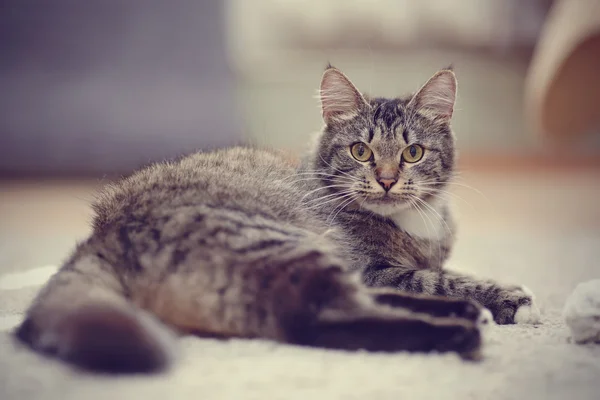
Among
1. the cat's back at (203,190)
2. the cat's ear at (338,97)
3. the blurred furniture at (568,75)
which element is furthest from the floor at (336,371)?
the blurred furniture at (568,75)

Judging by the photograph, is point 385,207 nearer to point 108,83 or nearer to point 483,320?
point 483,320

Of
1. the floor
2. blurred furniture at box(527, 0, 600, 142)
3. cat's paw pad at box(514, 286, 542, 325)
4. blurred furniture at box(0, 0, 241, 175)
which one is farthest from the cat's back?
blurred furniture at box(0, 0, 241, 175)

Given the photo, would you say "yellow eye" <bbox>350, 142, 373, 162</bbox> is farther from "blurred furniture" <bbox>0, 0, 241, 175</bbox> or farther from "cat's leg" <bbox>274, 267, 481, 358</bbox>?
"blurred furniture" <bbox>0, 0, 241, 175</bbox>

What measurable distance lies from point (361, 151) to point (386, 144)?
0.23ft

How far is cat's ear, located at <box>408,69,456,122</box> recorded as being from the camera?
61.8 inches

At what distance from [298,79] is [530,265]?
8.95 ft

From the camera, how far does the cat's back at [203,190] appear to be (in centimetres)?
112

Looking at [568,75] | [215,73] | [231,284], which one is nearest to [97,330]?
[231,284]

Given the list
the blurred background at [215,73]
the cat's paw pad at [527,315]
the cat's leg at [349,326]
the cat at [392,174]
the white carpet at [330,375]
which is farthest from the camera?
the blurred background at [215,73]

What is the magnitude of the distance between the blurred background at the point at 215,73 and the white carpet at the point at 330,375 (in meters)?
2.17

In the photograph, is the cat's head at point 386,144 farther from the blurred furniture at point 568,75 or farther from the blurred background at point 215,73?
the blurred background at point 215,73

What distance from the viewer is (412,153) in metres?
1.52

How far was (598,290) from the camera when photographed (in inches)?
42.1

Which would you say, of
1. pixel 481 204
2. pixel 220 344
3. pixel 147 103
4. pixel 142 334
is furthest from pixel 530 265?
pixel 147 103
